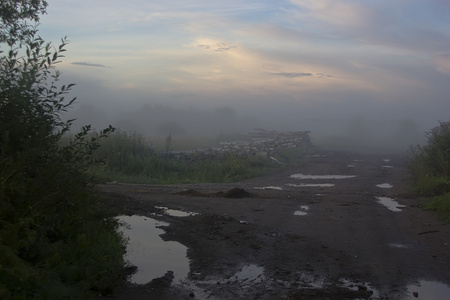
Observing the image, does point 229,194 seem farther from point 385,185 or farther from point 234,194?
point 385,185

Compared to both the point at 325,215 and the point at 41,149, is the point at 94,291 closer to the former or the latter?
the point at 41,149

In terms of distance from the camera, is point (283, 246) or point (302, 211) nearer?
point (283, 246)

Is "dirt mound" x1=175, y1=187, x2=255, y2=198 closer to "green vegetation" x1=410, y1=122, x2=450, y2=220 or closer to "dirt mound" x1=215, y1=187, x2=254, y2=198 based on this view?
"dirt mound" x1=215, y1=187, x2=254, y2=198

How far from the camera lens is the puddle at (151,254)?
678 cm

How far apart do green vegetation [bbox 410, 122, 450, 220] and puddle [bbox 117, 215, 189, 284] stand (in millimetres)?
7269

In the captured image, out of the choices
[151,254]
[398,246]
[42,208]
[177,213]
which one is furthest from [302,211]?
[42,208]

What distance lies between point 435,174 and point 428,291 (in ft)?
40.2

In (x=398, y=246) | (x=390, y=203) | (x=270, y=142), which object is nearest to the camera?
(x=398, y=246)

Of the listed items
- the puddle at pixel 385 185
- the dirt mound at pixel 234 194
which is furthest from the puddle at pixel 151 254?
the puddle at pixel 385 185

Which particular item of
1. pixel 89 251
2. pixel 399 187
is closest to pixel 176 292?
pixel 89 251

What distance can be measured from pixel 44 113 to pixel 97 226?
6.47 ft

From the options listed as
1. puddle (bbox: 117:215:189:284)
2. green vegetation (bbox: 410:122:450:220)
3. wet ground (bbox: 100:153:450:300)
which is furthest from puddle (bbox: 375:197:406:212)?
puddle (bbox: 117:215:189:284)

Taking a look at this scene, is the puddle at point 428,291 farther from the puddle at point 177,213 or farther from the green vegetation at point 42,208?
the puddle at point 177,213

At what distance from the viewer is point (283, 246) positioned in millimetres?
8250
